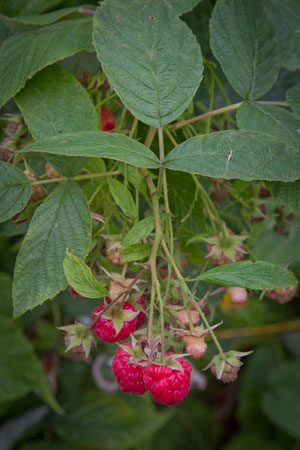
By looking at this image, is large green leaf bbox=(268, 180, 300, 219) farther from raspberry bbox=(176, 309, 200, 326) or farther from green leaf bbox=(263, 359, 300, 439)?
green leaf bbox=(263, 359, 300, 439)

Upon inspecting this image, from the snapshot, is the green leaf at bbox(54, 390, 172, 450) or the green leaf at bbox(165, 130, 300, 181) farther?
the green leaf at bbox(54, 390, 172, 450)

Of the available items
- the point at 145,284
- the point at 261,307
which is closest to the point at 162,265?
the point at 145,284

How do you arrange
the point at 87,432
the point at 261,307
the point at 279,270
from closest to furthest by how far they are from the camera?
the point at 279,270 < the point at 87,432 < the point at 261,307

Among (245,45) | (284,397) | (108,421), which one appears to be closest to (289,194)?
(245,45)

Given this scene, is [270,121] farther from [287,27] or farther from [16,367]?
[16,367]

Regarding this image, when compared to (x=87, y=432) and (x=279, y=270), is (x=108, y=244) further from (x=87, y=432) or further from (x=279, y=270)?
(x=87, y=432)

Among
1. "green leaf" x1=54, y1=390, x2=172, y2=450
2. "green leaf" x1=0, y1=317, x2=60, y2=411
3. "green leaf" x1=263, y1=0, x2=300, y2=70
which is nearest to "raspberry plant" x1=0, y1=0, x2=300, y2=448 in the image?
"green leaf" x1=263, y1=0, x2=300, y2=70

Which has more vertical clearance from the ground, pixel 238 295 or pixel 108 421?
pixel 238 295
